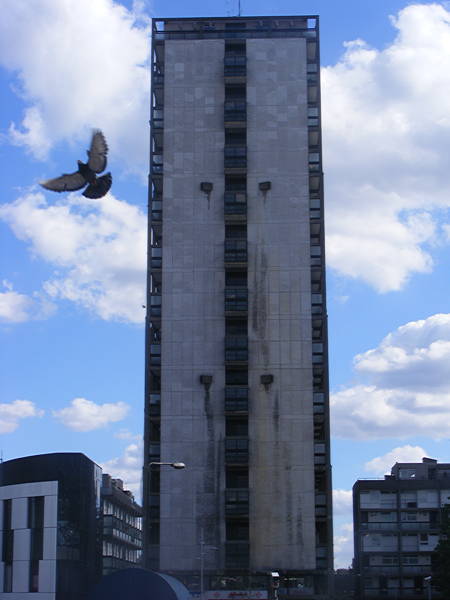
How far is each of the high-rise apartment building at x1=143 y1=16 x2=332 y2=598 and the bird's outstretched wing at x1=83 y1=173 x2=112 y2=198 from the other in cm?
6663

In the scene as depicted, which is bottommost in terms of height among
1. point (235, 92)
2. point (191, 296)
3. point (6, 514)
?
point (6, 514)

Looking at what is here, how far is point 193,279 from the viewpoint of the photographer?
10506 cm

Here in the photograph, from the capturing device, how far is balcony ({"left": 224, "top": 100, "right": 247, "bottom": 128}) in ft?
357

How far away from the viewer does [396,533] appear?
135500mm

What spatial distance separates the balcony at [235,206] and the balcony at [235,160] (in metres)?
2.42

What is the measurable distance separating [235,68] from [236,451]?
134 feet

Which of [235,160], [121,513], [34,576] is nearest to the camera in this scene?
[34,576]

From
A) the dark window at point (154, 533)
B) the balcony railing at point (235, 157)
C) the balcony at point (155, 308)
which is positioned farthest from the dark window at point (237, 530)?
the balcony railing at point (235, 157)

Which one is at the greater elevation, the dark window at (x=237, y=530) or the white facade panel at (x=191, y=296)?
the white facade panel at (x=191, y=296)

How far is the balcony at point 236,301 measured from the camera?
10394cm

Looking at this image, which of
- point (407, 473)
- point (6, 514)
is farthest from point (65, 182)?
point (407, 473)

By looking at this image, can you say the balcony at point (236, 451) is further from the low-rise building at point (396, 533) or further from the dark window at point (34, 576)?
the low-rise building at point (396, 533)

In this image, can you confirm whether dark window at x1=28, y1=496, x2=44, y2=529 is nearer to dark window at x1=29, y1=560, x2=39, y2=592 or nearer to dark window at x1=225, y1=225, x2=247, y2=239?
dark window at x1=29, y1=560, x2=39, y2=592

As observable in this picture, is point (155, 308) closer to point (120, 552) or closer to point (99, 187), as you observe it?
point (120, 552)
